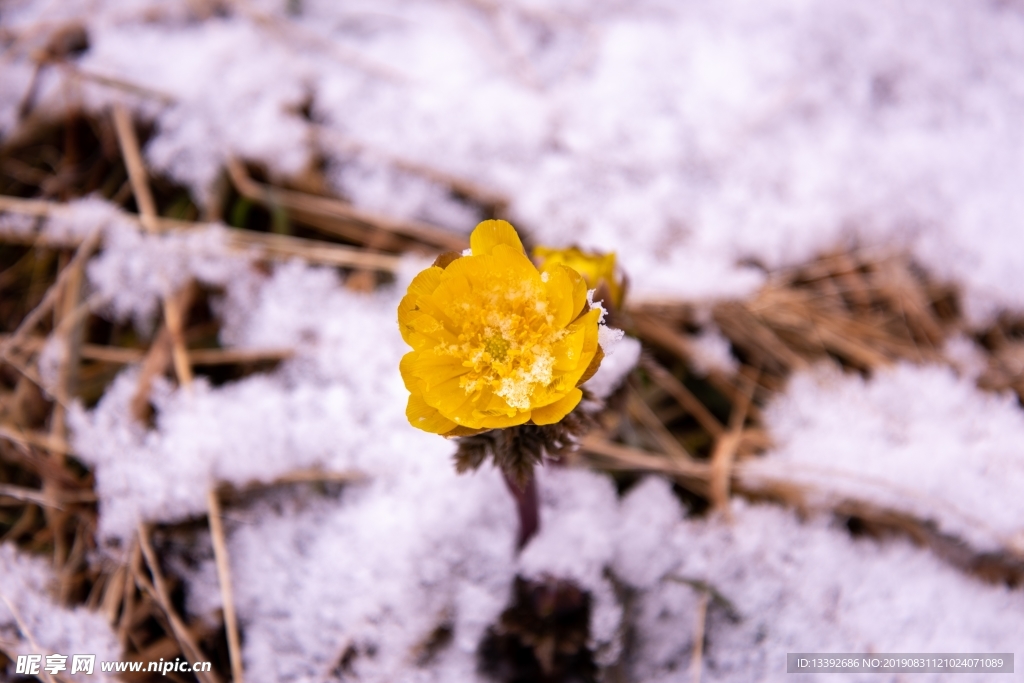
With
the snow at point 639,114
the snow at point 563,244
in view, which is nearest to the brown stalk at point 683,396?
the snow at point 563,244

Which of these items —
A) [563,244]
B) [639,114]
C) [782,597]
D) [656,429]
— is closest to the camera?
[782,597]

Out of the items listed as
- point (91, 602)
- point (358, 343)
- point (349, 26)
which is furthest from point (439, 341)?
point (349, 26)

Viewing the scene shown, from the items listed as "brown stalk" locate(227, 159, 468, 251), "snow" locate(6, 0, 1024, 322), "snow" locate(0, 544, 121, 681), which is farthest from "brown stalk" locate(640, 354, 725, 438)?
"snow" locate(0, 544, 121, 681)

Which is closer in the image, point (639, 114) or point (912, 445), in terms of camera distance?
point (912, 445)

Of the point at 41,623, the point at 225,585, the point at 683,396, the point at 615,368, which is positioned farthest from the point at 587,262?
the point at 41,623

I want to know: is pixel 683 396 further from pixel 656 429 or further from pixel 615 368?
pixel 615 368

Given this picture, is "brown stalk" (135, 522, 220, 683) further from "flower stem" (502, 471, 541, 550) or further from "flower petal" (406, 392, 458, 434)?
"flower petal" (406, 392, 458, 434)

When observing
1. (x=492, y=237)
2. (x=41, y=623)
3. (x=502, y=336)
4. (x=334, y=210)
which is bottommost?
(x=41, y=623)

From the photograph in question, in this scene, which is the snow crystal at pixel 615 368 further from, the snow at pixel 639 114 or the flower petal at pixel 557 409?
the snow at pixel 639 114
